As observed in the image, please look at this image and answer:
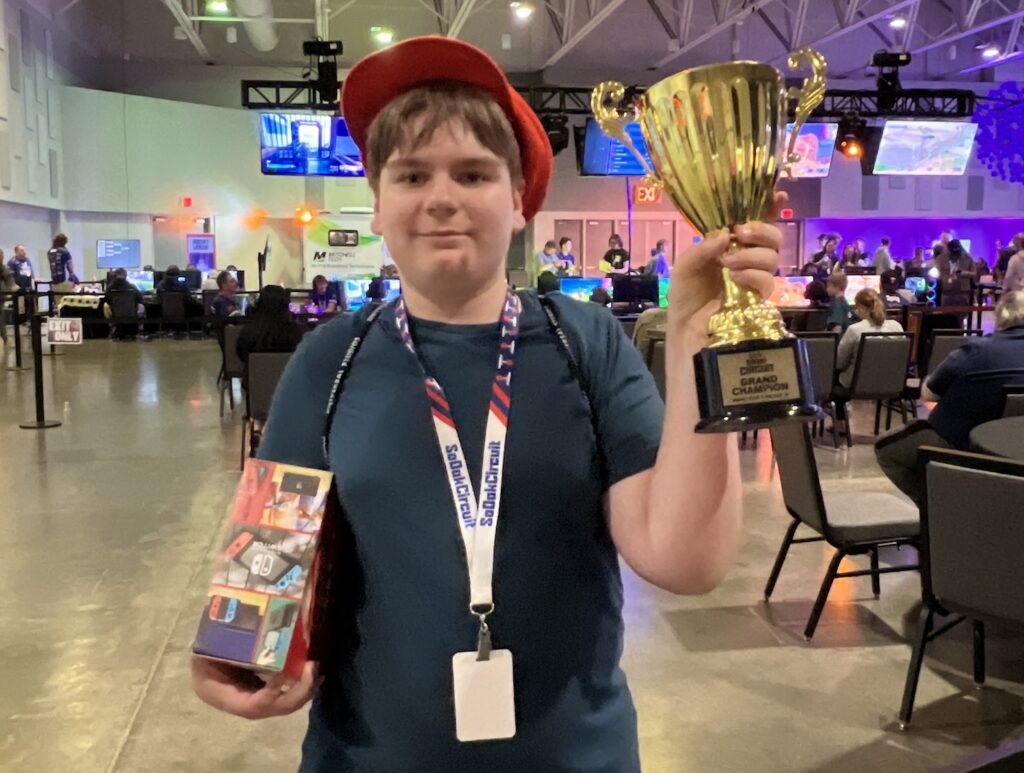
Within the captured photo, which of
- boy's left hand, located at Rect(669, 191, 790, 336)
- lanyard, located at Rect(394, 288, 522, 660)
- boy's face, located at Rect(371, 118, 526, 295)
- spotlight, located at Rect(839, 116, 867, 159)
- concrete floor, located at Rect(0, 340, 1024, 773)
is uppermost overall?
spotlight, located at Rect(839, 116, 867, 159)

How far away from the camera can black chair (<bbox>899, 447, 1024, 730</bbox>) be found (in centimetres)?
234

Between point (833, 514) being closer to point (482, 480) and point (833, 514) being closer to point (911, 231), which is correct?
point (482, 480)

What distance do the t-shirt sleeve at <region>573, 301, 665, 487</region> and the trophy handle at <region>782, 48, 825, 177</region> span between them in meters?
0.26

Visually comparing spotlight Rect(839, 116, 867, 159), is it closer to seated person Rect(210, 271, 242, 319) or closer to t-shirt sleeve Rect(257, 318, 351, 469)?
seated person Rect(210, 271, 242, 319)

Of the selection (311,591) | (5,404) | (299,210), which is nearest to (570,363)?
(311,591)

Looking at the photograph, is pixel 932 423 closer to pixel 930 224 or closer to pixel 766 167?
pixel 766 167

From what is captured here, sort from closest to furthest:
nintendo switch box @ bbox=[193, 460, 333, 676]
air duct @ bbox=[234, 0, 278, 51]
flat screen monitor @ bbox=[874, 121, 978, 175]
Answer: nintendo switch box @ bbox=[193, 460, 333, 676], air duct @ bbox=[234, 0, 278, 51], flat screen monitor @ bbox=[874, 121, 978, 175]

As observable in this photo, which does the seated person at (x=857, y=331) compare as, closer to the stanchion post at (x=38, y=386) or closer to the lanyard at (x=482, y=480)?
the stanchion post at (x=38, y=386)

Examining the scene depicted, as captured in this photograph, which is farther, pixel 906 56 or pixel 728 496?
pixel 906 56

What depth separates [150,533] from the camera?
4.46 m

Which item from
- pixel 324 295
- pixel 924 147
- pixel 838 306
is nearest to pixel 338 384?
pixel 838 306

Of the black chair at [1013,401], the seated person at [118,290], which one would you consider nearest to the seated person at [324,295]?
the seated person at [118,290]

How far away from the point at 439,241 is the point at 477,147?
0.35ft

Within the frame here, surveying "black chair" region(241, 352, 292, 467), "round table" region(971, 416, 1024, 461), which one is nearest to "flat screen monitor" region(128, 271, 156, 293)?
"black chair" region(241, 352, 292, 467)
